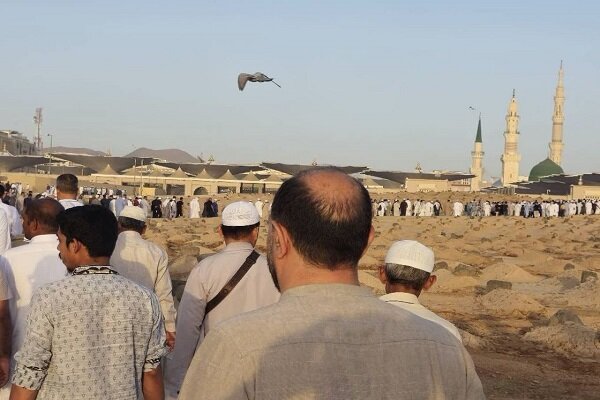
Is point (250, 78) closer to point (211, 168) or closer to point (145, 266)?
point (145, 266)

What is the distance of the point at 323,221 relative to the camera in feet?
5.62

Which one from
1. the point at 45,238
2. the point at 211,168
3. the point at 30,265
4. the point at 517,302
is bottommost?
the point at 517,302

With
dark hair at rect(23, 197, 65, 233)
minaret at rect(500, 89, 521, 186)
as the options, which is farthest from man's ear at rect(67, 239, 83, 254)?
minaret at rect(500, 89, 521, 186)

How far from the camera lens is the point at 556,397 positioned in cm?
685

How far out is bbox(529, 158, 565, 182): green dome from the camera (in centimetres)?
8556

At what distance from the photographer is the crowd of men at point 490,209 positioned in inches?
1688

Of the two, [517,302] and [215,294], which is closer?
[215,294]

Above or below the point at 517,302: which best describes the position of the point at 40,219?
above

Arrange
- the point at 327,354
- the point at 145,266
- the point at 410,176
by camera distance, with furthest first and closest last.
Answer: the point at 410,176
the point at 145,266
the point at 327,354

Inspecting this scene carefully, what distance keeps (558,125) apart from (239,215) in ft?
293

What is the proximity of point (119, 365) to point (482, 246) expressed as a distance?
21.8m

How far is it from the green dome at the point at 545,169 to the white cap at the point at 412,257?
84.7 m

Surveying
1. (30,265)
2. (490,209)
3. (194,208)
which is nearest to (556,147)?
(490,209)

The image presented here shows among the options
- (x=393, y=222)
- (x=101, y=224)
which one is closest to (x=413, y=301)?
(x=101, y=224)
